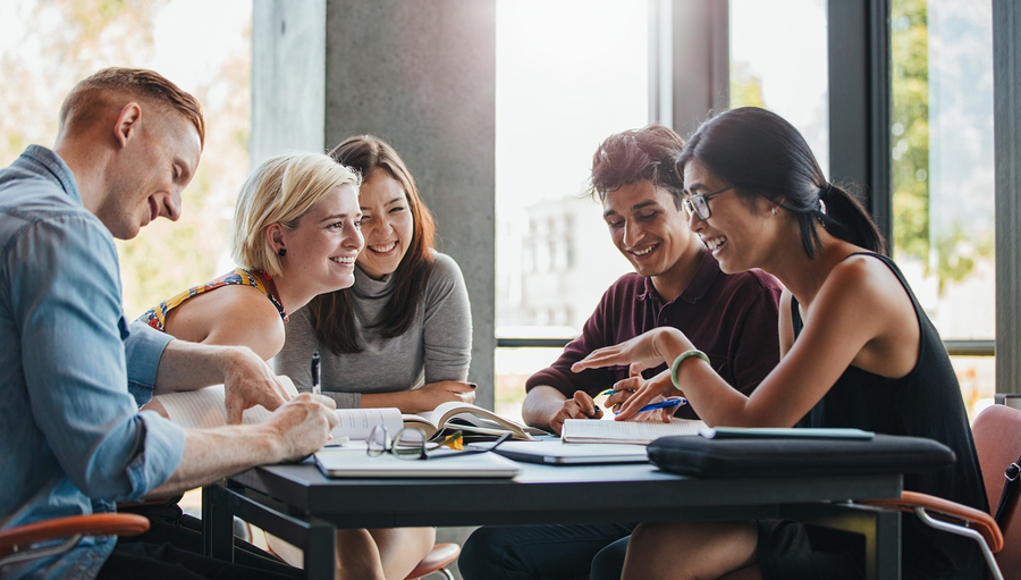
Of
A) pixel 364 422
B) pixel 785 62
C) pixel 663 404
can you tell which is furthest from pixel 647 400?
pixel 785 62

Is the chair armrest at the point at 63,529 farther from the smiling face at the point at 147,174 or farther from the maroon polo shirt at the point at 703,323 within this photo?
the maroon polo shirt at the point at 703,323

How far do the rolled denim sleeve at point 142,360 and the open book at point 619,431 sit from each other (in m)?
0.83

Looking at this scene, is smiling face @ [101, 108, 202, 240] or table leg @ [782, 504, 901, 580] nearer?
table leg @ [782, 504, 901, 580]

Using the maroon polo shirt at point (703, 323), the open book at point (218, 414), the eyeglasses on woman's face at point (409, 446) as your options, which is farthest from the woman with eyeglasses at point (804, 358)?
the open book at point (218, 414)

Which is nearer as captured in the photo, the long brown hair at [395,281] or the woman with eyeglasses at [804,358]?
the woman with eyeglasses at [804,358]

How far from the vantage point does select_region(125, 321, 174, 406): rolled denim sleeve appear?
1.66 metres

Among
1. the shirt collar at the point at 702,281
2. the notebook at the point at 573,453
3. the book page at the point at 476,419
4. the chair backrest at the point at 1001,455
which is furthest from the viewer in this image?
the shirt collar at the point at 702,281

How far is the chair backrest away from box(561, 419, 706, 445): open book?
60 cm

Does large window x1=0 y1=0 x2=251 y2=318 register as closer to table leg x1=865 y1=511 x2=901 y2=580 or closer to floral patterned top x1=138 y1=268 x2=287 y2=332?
floral patterned top x1=138 y1=268 x2=287 y2=332

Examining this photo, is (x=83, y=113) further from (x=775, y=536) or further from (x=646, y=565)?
(x=775, y=536)

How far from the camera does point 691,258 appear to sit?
2.39 m

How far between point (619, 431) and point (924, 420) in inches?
22.5

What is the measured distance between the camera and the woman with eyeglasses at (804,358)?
142cm

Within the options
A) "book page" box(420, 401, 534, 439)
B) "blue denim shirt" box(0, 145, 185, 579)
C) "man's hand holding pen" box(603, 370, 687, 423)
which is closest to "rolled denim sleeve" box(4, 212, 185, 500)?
"blue denim shirt" box(0, 145, 185, 579)
